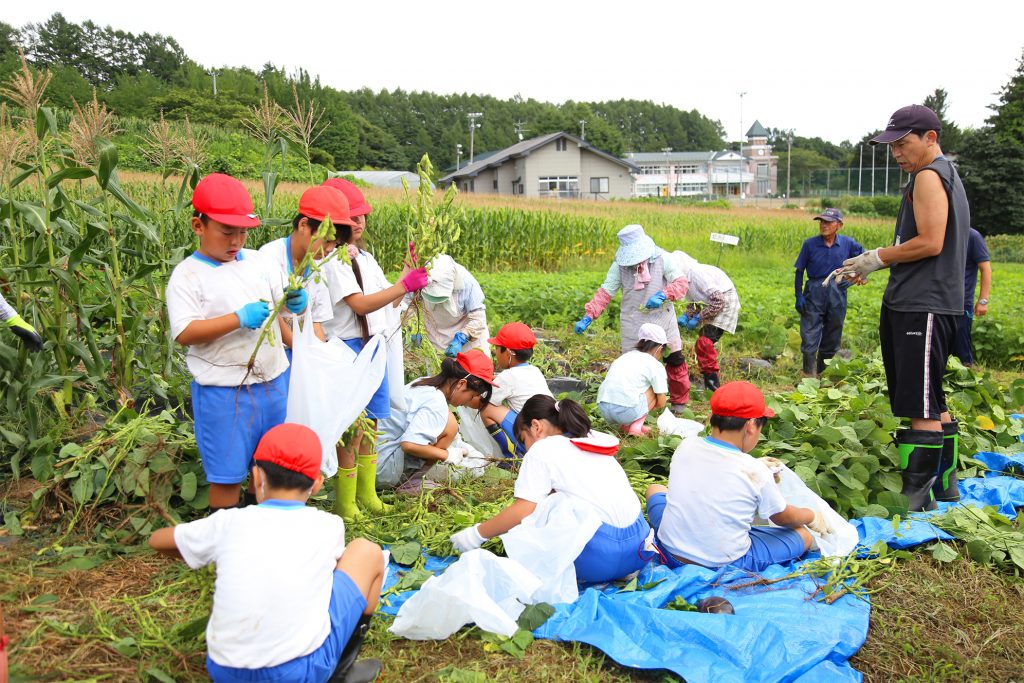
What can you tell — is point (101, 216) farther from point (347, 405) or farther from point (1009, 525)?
point (1009, 525)

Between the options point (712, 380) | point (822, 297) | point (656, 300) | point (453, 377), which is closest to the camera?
point (453, 377)

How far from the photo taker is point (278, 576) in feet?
6.78

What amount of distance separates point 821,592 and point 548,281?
728 centimetres

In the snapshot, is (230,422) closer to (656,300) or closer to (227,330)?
(227,330)

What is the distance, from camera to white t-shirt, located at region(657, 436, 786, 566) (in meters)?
3.02

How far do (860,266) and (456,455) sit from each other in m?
2.35

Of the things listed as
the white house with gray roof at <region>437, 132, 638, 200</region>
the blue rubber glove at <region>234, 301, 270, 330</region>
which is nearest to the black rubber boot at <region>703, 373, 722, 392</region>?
the blue rubber glove at <region>234, 301, 270, 330</region>


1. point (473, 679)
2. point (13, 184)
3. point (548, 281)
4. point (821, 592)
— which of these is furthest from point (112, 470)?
point (548, 281)

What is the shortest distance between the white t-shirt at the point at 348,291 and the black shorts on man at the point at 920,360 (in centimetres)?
255

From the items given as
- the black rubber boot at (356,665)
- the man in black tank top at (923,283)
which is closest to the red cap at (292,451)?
the black rubber boot at (356,665)

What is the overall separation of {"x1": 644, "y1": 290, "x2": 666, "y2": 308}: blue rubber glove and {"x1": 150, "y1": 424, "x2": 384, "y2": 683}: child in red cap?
3837 mm

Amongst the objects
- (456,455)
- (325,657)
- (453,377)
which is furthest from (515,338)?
(325,657)

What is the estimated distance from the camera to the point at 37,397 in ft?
12.9

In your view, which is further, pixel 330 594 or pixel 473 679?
pixel 473 679
